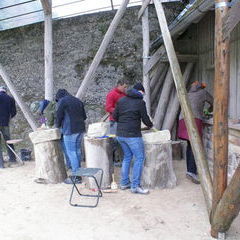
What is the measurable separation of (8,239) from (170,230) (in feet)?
5.80

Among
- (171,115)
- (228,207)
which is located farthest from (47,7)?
(228,207)

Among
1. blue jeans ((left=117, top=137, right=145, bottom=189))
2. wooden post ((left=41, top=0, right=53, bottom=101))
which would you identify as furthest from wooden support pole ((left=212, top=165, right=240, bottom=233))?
wooden post ((left=41, top=0, right=53, bottom=101))

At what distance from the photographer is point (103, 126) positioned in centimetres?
525

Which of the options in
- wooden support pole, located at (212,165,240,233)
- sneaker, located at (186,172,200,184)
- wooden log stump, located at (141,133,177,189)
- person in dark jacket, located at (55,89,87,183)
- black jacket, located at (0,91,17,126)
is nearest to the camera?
wooden support pole, located at (212,165,240,233)

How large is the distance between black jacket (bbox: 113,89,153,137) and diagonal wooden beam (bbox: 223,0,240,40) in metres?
1.87

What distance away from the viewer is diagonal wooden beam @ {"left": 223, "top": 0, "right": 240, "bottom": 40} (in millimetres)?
3025

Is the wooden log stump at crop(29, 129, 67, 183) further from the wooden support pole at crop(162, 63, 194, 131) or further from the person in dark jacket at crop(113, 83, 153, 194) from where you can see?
the wooden support pole at crop(162, 63, 194, 131)

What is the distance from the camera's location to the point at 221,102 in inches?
126

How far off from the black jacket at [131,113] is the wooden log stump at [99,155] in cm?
44

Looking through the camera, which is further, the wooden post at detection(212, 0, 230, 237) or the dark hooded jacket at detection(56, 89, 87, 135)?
the dark hooded jacket at detection(56, 89, 87, 135)

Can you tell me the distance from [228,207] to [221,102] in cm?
103

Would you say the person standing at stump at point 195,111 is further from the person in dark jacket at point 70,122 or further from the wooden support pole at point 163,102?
the wooden support pole at point 163,102

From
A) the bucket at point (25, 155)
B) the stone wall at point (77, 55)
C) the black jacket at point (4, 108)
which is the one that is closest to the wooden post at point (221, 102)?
the black jacket at point (4, 108)

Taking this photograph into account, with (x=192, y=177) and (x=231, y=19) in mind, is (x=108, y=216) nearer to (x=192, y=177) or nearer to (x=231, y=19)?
(x=192, y=177)
